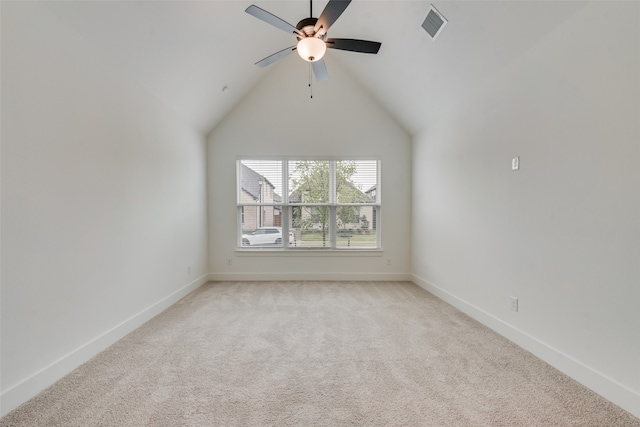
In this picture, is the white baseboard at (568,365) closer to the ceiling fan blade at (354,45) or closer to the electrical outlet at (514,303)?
the electrical outlet at (514,303)

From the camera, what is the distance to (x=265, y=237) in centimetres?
513

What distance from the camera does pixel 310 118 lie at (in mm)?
4957

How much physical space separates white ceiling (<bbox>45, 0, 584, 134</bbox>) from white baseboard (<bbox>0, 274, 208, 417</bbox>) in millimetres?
2443

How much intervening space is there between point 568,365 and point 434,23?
312cm

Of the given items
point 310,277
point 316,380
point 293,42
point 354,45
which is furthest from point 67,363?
point 293,42

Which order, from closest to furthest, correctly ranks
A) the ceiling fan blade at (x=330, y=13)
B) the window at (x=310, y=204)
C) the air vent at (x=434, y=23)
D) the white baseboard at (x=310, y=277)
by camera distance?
the ceiling fan blade at (x=330, y=13)
the air vent at (x=434, y=23)
the white baseboard at (x=310, y=277)
the window at (x=310, y=204)

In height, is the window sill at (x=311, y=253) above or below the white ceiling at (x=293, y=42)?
below

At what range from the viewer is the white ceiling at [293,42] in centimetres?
229

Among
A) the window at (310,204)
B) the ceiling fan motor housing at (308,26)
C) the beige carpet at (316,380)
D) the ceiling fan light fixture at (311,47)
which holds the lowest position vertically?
the beige carpet at (316,380)

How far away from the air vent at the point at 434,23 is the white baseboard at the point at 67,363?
418 centimetres

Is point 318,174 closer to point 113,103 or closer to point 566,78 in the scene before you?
point 113,103

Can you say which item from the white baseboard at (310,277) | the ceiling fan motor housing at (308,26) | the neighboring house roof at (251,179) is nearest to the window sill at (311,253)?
the white baseboard at (310,277)

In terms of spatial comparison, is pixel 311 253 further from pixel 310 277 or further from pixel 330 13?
pixel 330 13

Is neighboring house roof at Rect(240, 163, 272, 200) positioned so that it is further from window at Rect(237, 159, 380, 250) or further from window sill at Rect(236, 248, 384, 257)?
window sill at Rect(236, 248, 384, 257)
